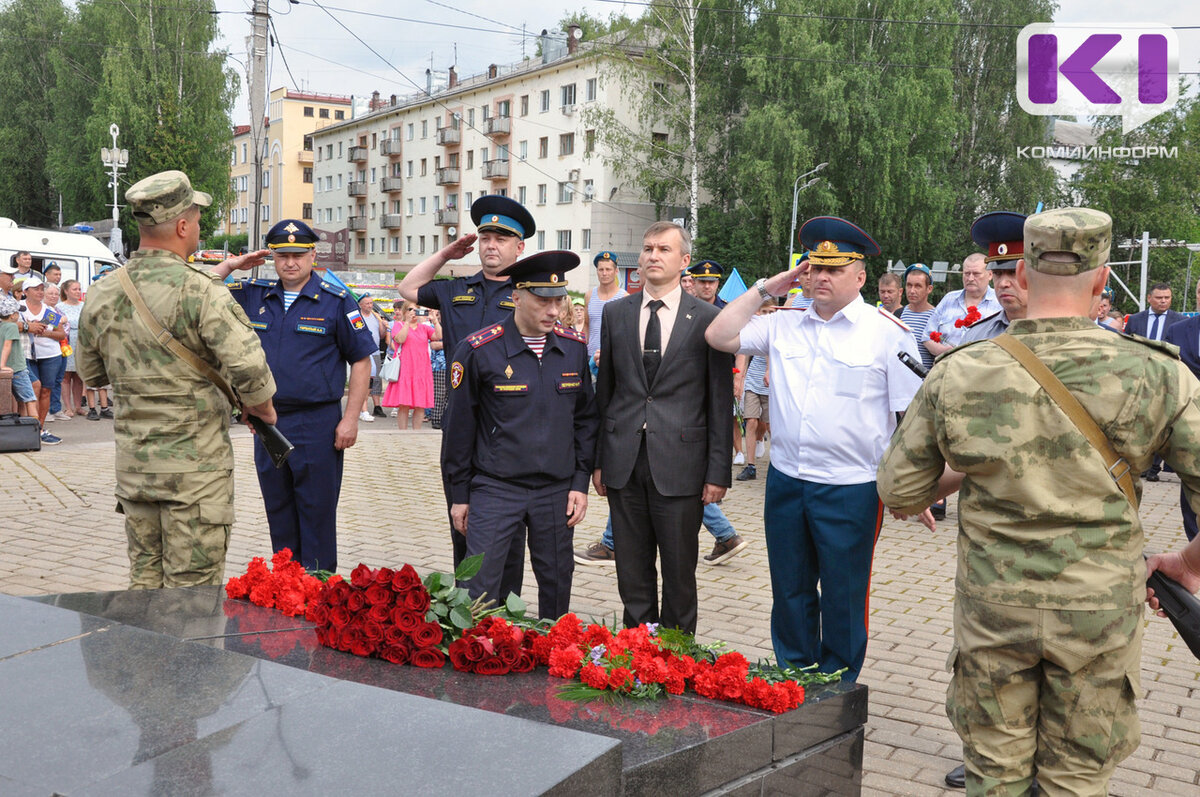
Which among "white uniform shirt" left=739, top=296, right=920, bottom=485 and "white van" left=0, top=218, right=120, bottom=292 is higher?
"white van" left=0, top=218, right=120, bottom=292

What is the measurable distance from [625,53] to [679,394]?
4228 centimetres

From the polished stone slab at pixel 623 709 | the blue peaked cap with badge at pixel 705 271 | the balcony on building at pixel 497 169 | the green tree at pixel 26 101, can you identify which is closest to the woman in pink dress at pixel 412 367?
the blue peaked cap with badge at pixel 705 271

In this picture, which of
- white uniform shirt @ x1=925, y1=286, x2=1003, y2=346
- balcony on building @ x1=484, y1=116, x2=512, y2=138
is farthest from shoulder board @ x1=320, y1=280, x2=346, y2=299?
balcony on building @ x1=484, y1=116, x2=512, y2=138

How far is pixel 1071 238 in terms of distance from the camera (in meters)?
2.85

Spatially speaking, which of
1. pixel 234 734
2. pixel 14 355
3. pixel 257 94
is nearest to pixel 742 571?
pixel 234 734

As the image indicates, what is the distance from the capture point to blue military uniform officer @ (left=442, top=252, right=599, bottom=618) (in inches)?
188

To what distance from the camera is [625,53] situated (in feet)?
146

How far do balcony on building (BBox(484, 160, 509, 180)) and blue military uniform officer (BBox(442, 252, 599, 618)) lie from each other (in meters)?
61.0

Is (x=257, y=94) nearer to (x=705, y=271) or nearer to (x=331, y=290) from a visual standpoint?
(x=705, y=271)

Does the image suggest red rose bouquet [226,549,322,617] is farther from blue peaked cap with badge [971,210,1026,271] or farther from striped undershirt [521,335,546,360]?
blue peaked cap with badge [971,210,1026,271]

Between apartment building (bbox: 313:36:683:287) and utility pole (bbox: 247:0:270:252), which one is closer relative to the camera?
utility pole (bbox: 247:0:270:252)

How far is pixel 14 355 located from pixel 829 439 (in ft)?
38.2

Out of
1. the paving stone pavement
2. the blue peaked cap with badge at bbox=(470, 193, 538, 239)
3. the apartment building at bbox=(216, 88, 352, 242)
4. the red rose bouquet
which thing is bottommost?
the paving stone pavement

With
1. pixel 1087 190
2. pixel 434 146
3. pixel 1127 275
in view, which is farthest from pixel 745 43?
pixel 434 146
